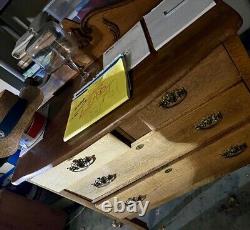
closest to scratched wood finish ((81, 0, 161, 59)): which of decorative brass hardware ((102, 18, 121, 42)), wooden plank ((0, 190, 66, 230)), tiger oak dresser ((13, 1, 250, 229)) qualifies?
decorative brass hardware ((102, 18, 121, 42))

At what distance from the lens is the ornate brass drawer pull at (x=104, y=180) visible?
903mm

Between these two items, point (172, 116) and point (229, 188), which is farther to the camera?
point (229, 188)

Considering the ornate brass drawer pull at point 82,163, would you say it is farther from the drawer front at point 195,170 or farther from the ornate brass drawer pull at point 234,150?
the ornate brass drawer pull at point 234,150

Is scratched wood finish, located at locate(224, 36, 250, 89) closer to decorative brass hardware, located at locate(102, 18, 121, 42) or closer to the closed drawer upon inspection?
the closed drawer

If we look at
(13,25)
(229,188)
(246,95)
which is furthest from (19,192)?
(246,95)

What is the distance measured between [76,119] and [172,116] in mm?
257

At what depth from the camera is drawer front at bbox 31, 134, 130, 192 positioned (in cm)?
74

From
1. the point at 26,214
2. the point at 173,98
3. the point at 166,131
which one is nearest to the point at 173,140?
the point at 166,131

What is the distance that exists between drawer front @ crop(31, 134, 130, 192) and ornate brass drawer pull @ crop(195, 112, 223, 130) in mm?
210

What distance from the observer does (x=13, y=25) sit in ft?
4.36

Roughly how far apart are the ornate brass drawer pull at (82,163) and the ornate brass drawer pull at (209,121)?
306mm

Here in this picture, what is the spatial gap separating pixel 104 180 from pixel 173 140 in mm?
263

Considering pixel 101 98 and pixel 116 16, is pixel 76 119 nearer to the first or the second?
pixel 101 98

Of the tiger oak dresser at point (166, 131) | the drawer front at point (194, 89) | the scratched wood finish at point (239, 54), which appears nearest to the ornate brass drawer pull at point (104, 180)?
the tiger oak dresser at point (166, 131)
